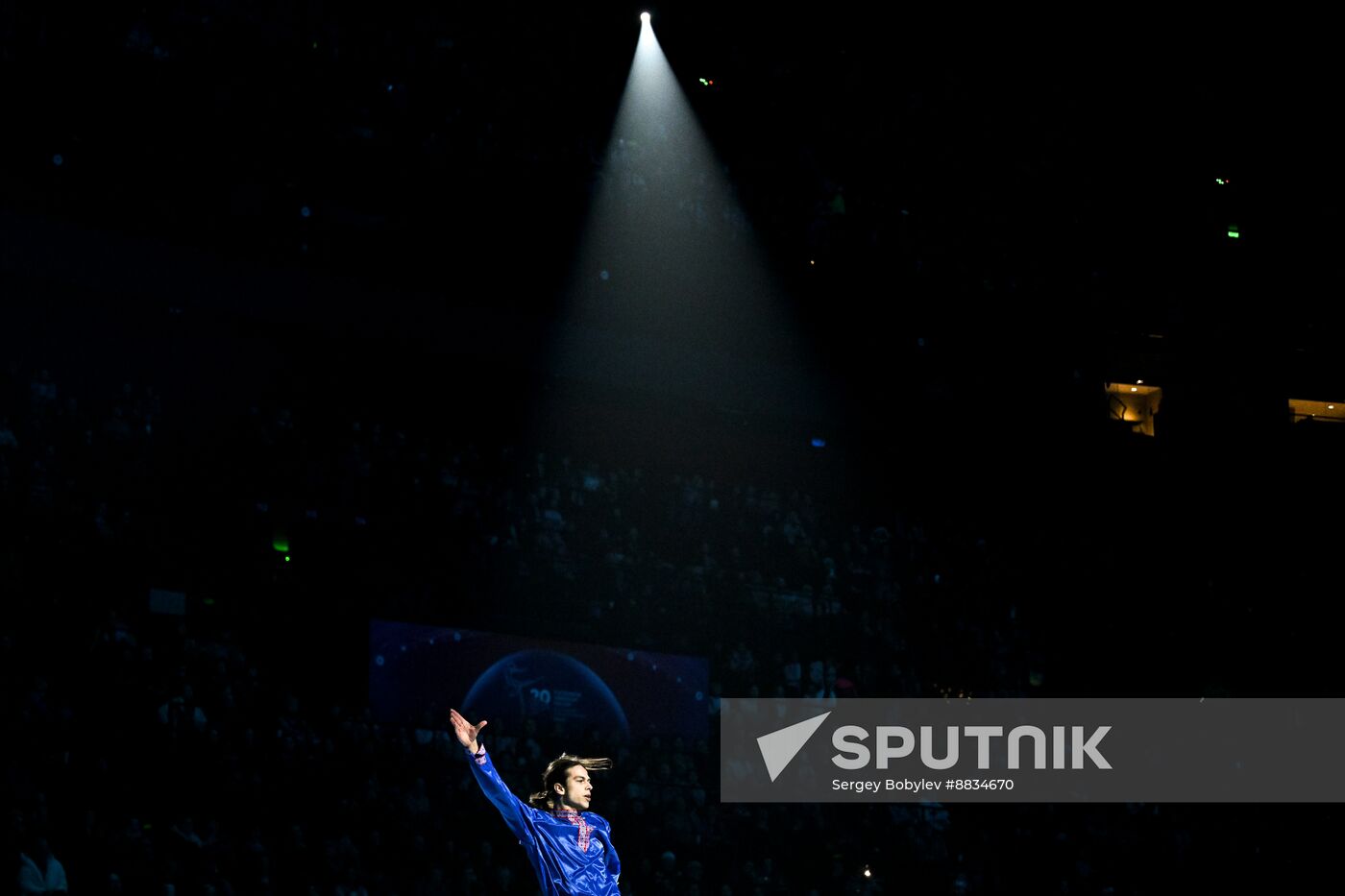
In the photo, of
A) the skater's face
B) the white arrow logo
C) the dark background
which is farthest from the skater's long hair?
the white arrow logo

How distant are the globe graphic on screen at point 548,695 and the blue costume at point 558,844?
10872 mm

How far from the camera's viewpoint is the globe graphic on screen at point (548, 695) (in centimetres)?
2183

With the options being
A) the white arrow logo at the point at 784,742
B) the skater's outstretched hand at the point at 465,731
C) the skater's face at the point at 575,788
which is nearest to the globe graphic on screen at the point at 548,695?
the white arrow logo at the point at 784,742

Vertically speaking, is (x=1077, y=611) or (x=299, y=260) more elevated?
(x=299, y=260)

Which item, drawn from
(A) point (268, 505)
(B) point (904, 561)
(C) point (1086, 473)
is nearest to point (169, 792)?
(A) point (268, 505)

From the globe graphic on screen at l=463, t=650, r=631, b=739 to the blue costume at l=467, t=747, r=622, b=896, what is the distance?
10872 mm

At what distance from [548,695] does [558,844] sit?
11773 millimetres

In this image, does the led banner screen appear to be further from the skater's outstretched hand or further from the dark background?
the skater's outstretched hand

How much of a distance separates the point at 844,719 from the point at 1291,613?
32.1ft

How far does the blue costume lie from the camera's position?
1019 centimetres

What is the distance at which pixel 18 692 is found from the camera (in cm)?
1695

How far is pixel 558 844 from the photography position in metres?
10.5

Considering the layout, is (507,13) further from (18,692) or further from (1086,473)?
(18,692)

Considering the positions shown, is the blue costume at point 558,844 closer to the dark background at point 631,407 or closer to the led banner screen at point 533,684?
the dark background at point 631,407
